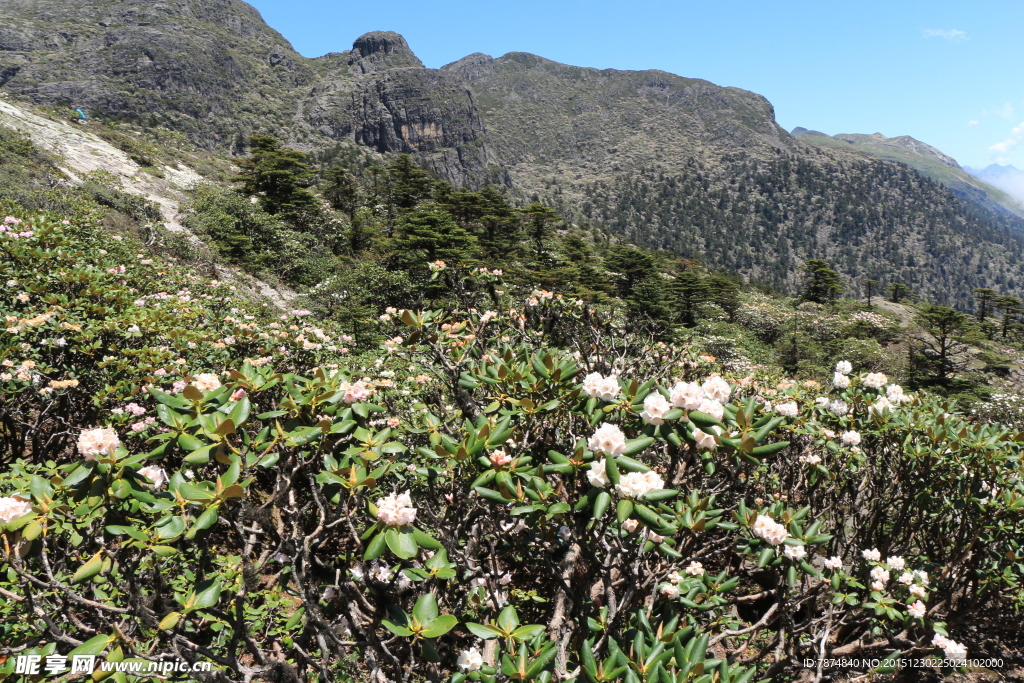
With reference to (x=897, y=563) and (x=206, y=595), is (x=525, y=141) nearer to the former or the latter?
(x=897, y=563)

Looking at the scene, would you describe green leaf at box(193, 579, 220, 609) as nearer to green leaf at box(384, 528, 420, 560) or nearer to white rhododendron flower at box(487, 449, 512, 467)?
green leaf at box(384, 528, 420, 560)

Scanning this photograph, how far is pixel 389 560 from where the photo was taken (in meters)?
2.76

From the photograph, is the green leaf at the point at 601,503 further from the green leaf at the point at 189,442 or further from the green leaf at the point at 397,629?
the green leaf at the point at 189,442

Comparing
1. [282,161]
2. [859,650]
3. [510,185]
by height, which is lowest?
[859,650]

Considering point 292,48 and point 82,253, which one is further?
point 292,48

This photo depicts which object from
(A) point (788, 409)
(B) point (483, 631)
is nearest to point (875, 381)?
(A) point (788, 409)

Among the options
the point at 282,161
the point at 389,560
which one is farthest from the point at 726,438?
the point at 282,161

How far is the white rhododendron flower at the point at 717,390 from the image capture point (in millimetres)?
2008

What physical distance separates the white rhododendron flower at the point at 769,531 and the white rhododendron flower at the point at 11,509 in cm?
266

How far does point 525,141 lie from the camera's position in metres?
169

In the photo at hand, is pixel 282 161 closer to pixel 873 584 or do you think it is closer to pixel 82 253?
pixel 82 253

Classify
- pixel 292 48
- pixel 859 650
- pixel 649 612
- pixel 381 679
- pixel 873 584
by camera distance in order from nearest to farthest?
pixel 381 679 → pixel 649 612 → pixel 873 584 → pixel 859 650 → pixel 292 48

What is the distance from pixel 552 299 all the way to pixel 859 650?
4419 mm

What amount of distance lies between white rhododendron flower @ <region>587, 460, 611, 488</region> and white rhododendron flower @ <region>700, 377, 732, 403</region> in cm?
68
